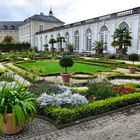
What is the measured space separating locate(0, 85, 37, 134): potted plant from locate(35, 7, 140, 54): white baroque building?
24848 mm

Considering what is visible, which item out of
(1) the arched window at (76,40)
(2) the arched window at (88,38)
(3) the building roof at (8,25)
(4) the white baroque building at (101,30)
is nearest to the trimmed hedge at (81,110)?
(4) the white baroque building at (101,30)

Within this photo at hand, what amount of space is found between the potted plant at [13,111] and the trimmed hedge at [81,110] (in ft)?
2.18

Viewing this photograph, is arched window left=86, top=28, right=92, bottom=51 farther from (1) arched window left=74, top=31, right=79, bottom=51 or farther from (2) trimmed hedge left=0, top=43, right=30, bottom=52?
(2) trimmed hedge left=0, top=43, right=30, bottom=52

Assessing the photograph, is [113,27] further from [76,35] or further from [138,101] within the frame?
[138,101]

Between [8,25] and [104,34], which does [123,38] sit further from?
[8,25]

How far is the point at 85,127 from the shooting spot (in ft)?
16.8

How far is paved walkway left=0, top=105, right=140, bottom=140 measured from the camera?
4.58 m

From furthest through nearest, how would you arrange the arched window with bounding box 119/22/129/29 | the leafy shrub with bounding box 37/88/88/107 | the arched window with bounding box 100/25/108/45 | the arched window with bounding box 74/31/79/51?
1. the arched window with bounding box 74/31/79/51
2. the arched window with bounding box 100/25/108/45
3. the arched window with bounding box 119/22/129/29
4. the leafy shrub with bounding box 37/88/88/107

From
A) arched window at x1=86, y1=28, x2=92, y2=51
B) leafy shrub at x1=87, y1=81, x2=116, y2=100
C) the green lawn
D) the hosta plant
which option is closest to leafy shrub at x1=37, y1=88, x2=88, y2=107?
the hosta plant

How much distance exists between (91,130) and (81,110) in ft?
2.33

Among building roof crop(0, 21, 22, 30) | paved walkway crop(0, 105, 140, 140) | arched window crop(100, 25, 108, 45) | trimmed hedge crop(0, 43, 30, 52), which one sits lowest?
paved walkway crop(0, 105, 140, 140)

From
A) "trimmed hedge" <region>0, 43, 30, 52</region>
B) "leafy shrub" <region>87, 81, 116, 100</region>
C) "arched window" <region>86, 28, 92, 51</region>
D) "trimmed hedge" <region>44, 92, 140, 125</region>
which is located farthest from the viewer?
"trimmed hedge" <region>0, 43, 30, 52</region>

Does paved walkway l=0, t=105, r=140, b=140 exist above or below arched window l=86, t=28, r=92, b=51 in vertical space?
below

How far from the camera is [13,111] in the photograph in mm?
4531
